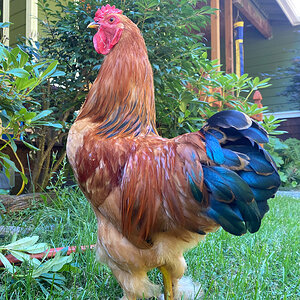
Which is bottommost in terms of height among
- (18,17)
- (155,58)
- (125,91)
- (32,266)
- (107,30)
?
(32,266)

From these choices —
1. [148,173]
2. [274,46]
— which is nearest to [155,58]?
[148,173]

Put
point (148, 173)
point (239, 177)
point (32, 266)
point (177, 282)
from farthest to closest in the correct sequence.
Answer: point (177, 282) → point (32, 266) → point (148, 173) → point (239, 177)

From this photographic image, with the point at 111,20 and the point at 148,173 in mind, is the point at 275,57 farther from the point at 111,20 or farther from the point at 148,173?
the point at 148,173

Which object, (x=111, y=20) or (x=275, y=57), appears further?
(x=275, y=57)

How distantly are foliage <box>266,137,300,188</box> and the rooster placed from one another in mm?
6797

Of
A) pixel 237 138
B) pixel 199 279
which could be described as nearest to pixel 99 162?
pixel 237 138

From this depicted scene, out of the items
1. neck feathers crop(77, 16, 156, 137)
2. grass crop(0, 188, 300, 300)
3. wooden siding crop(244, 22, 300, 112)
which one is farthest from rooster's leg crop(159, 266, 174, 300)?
wooden siding crop(244, 22, 300, 112)

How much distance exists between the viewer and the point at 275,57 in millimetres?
11375

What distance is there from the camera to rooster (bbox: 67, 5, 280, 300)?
121 cm

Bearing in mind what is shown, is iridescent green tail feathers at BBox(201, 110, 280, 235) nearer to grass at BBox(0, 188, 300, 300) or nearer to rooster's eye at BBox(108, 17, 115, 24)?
grass at BBox(0, 188, 300, 300)

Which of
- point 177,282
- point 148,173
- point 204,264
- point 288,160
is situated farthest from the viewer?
point 288,160

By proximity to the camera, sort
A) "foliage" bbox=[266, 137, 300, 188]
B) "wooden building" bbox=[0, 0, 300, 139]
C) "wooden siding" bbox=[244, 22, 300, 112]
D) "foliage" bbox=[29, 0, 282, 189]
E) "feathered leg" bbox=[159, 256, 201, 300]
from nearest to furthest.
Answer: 1. "feathered leg" bbox=[159, 256, 201, 300]
2. "foliage" bbox=[29, 0, 282, 189]
3. "foliage" bbox=[266, 137, 300, 188]
4. "wooden building" bbox=[0, 0, 300, 139]
5. "wooden siding" bbox=[244, 22, 300, 112]

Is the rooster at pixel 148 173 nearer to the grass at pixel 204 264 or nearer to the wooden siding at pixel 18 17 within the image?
the grass at pixel 204 264

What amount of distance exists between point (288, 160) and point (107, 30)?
26.8 feet
